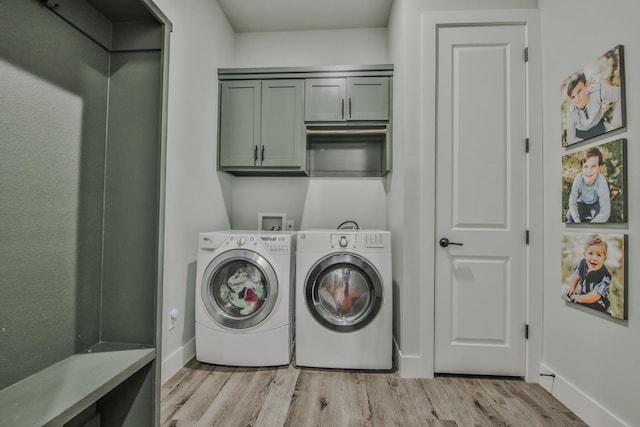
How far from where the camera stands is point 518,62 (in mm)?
2064

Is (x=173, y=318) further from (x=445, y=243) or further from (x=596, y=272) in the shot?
(x=596, y=272)

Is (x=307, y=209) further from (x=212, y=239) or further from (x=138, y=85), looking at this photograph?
(x=138, y=85)

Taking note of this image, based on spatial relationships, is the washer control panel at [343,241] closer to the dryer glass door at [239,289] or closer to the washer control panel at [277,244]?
the washer control panel at [277,244]

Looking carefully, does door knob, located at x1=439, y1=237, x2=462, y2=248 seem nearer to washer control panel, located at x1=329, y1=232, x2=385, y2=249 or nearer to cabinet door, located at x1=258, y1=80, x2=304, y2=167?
washer control panel, located at x1=329, y1=232, x2=385, y2=249

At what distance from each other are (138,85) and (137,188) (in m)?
0.38

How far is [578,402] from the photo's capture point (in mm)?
1649

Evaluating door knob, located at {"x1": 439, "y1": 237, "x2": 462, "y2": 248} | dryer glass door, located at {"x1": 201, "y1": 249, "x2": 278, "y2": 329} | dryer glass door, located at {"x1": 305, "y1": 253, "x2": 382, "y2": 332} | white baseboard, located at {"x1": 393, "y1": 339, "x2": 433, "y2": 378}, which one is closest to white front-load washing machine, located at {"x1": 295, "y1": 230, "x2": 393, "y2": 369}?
dryer glass door, located at {"x1": 305, "y1": 253, "x2": 382, "y2": 332}

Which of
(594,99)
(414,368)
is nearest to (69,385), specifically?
(414,368)

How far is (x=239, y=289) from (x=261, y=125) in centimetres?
143

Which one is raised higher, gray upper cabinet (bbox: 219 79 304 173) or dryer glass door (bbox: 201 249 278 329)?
gray upper cabinet (bbox: 219 79 304 173)

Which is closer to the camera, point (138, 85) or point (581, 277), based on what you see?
point (138, 85)

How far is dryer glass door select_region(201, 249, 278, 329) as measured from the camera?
2133 mm

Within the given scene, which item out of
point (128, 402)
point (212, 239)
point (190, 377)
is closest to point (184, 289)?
point (212, 239)

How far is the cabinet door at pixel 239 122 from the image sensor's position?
2.76m
